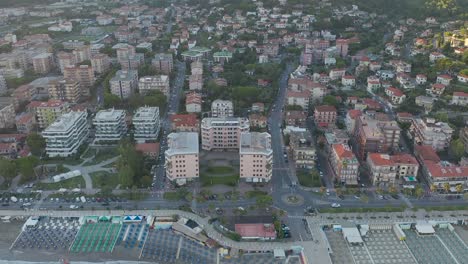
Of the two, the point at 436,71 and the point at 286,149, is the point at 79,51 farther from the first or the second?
the point at 436,71

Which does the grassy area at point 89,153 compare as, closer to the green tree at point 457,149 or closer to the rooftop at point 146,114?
the rooftop at point 146,114

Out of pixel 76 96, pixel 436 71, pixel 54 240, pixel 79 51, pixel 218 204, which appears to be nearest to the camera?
pixel 54 240

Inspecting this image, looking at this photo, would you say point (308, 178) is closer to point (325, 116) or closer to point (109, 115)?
point (325, 116)

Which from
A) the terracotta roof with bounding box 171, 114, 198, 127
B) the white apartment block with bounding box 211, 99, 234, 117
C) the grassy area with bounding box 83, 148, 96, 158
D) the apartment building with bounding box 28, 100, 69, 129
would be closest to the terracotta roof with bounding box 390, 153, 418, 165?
the white apartment block with bounding box 211, 99, 234, 117

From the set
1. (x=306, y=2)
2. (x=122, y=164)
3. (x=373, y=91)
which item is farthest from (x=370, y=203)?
(x=306, y=2)

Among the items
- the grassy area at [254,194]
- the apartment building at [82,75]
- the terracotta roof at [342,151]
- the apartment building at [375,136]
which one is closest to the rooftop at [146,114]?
the grassy area at [254,194]

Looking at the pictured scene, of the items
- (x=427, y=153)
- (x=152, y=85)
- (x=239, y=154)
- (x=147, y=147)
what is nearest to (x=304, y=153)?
(x=239, y=154)

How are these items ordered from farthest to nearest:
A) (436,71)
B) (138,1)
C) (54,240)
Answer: (138,1) → (436,71) → (54,240)

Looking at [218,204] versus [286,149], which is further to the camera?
[286,149]
